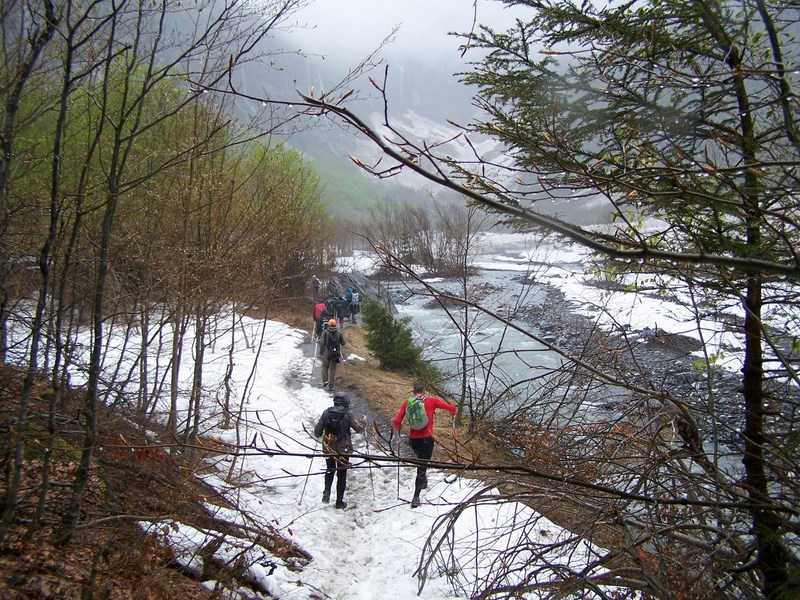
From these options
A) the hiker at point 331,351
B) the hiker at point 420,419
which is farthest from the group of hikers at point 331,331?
the hiker at point 420,419

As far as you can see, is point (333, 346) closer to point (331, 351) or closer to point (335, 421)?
point (331, 351)

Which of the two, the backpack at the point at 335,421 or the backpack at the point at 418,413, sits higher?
the backpack at the point at 418,413

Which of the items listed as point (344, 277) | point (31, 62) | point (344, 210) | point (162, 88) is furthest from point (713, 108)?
point (344, 210)

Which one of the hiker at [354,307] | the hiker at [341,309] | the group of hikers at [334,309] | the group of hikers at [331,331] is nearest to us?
the group of hikers at [331,331]

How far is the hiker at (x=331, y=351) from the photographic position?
11.2 m

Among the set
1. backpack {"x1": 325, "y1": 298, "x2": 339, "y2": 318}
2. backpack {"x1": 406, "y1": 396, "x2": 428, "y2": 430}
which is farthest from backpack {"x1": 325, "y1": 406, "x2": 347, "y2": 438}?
backpack {"x1": 325, "y1": 298, "x2": 339, "y2": 318}

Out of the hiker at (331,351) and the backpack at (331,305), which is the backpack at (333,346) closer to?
the hiker at (331,351)

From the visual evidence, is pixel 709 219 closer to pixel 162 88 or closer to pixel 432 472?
pixel 162 88

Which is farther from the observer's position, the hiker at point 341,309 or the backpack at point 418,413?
the hiker at point 341,309

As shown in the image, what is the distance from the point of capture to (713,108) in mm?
3188

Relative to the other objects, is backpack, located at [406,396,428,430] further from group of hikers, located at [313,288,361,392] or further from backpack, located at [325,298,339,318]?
backpack, located at [325,298,339,318]

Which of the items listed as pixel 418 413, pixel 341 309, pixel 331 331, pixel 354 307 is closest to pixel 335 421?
pixel 418 413

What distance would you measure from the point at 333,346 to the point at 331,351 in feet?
0.56

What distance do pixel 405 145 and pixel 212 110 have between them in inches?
244
